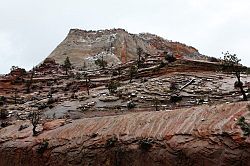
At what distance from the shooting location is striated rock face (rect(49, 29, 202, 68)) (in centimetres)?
10394

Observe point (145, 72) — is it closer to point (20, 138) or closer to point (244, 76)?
point (244, 76)

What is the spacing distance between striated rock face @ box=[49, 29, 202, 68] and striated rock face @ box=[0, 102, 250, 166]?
57.0m

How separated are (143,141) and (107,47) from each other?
80.7 metres

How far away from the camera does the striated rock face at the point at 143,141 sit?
84.0 feet

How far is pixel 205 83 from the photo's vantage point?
51.7 m

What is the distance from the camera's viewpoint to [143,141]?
29844 millimetres

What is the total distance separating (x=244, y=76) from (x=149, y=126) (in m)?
24.2

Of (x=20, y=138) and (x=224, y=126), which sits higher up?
(x=224, y=126)

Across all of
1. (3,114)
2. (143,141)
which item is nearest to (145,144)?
(143,141)

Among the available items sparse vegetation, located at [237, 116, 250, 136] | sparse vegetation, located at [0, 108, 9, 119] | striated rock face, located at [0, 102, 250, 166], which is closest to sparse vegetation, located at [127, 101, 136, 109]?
striated rock face, located at [0, 102, 250, 166]

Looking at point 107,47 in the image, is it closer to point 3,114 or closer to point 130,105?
point 3,114

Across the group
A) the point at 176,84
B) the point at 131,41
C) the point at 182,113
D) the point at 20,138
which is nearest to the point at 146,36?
the point at 131,41

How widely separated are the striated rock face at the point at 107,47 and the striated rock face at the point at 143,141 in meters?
57.0

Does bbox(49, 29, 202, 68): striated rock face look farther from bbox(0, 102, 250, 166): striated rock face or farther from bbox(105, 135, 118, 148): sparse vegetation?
bbox(105, 135, 118, 148): sparse vegetation
